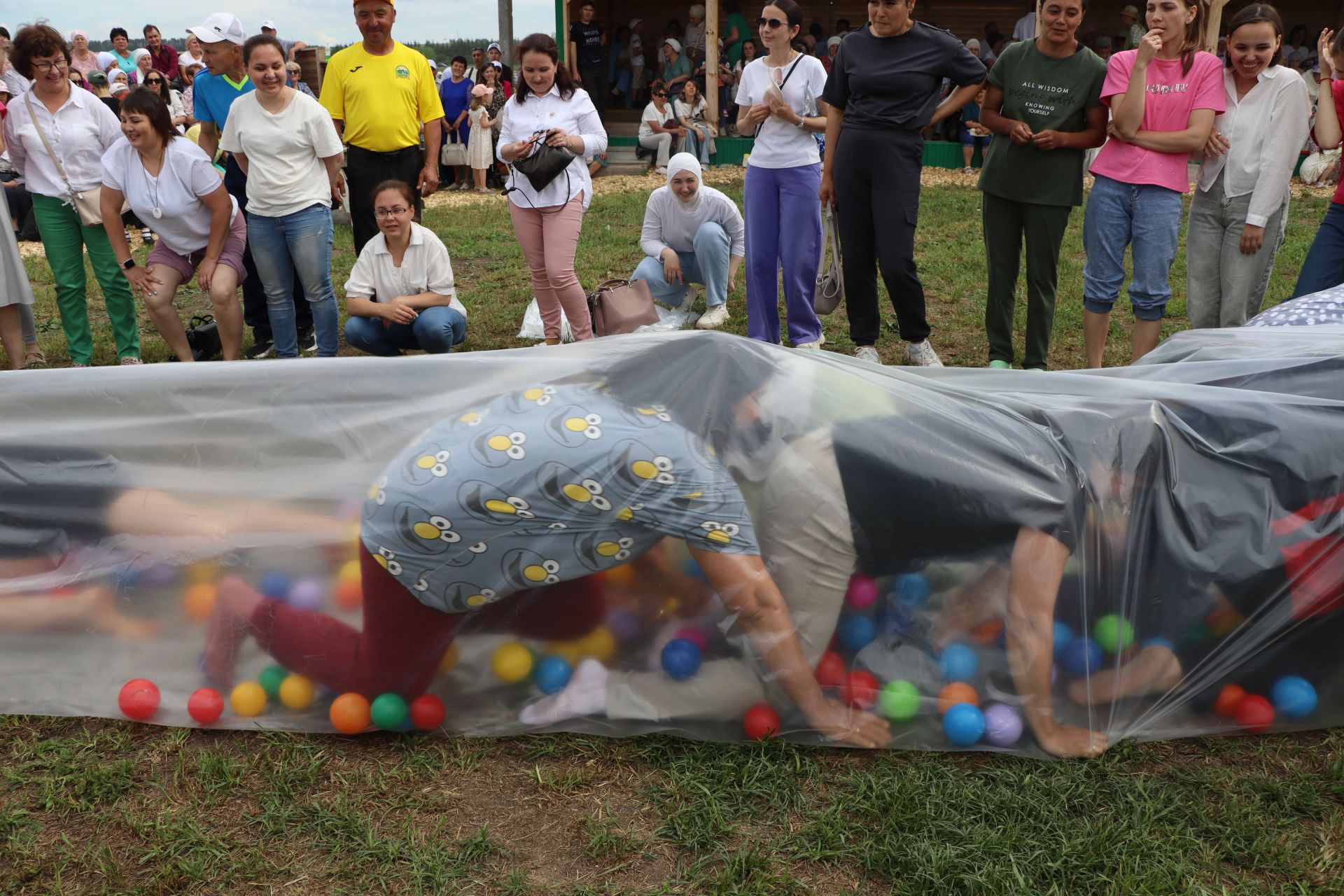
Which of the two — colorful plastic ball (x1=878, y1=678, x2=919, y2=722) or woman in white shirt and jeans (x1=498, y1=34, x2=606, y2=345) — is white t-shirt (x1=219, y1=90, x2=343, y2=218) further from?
colorful plastic ball (x1=878, y1=678, x2=919, y2=722)

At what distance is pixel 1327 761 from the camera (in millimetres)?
2557

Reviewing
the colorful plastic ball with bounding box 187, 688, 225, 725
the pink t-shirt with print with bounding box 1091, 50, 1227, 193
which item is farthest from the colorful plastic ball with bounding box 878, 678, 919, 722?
the pink t-shirt with print with bounding box 1091, 50, 1227, 193

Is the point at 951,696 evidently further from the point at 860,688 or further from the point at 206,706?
the point at 206,706

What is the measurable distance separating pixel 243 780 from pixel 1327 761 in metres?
2.54

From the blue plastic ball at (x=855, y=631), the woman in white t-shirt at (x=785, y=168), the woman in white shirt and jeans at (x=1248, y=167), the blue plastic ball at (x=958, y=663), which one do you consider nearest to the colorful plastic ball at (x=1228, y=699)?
the blue plastic ball at (x=958, y=663)

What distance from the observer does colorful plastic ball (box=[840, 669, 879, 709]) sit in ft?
8.47

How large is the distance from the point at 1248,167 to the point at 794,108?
2.14m

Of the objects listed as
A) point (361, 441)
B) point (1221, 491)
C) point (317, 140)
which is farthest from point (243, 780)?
point (317, 140)

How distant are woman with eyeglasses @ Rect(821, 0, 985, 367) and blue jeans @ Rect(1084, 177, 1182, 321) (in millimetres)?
823

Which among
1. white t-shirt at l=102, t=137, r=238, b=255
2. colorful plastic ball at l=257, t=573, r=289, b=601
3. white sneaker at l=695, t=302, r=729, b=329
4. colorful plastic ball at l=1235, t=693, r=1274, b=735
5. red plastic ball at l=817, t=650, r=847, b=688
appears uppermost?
white t-shirt at l=102, t=137, r=238, b=255

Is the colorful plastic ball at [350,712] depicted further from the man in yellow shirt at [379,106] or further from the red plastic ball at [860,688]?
the man in yellow shirt at [379,106]

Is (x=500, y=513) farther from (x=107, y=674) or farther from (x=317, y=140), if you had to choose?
(x=317, y=140)

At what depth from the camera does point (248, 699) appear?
2.66 m

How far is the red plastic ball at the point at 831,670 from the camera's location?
101 inches
